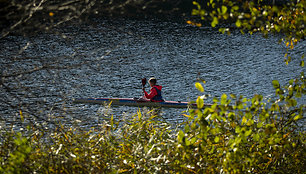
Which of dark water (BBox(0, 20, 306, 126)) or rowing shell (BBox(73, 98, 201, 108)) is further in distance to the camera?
dark water (BBox(0, 20, 306, 126))

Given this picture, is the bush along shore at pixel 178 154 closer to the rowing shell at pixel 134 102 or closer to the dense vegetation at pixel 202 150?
the dense vegetation at pixel 202 150

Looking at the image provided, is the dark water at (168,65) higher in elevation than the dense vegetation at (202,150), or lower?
lower

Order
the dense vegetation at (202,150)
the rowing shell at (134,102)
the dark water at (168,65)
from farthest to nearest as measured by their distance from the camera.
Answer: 1. the dark water at (168,65)
2. the rowing shell at (134,102)
3. the dense vegetation at (202,150)

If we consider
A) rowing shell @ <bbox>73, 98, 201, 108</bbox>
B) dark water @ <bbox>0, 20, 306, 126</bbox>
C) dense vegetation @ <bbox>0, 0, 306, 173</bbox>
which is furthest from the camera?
dark water @ <bbox>0, 20, 306, 126</bbox>

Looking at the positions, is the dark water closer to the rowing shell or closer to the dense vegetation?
the rowing shell

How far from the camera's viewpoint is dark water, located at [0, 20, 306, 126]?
55.0 feet

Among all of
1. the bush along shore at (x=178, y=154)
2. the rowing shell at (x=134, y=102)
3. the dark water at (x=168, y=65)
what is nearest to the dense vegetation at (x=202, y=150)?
the bush along shore at (x=178, y=154)

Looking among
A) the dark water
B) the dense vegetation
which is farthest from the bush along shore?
the dark water

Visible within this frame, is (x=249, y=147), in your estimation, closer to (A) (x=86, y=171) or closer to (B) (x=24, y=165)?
(A) (x=86, y=171)

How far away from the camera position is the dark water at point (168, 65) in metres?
16.8

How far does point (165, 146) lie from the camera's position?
568 cm

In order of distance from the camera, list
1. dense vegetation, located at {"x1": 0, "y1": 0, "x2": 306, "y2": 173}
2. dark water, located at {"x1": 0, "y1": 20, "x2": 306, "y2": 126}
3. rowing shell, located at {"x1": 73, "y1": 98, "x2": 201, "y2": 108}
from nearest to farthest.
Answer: dense vegetation, located at {"x1": 0, "y1": 0, "x2": 306, "y2": 173} < rowing shell, located at {"x1": 73, "y1": 98, "x2": 201, "y2": 108} < dark water, located at {"x1": 0, "y1": 20, "x2": 306, "y2": 126}

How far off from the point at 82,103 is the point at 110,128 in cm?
965

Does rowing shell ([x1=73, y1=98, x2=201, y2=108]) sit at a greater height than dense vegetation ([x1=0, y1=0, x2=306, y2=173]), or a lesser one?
lesser
